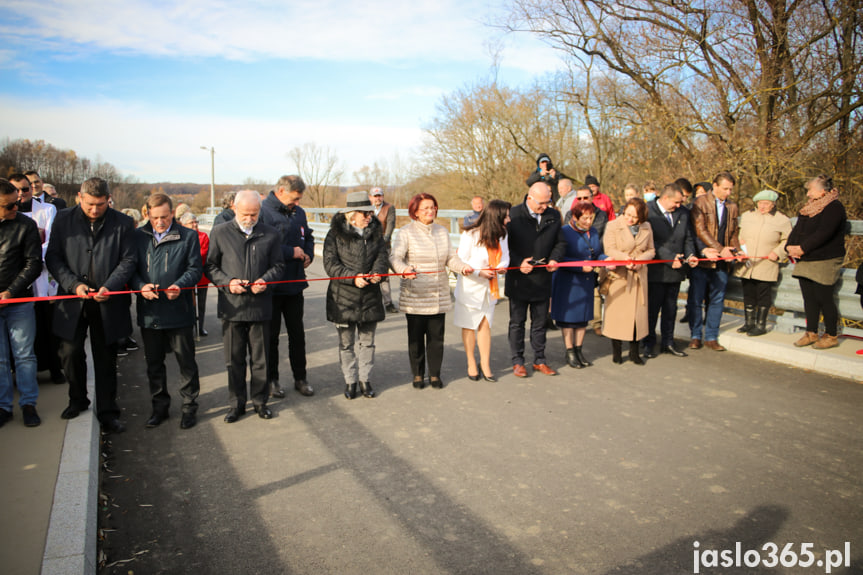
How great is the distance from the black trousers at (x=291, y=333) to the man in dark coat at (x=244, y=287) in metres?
0.55

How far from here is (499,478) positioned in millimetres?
4148

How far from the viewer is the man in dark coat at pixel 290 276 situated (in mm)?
5961

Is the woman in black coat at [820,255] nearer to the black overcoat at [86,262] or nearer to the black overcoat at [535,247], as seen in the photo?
the black overcoat at [535,247]

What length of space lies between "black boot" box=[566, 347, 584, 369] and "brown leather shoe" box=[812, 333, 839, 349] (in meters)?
2.70

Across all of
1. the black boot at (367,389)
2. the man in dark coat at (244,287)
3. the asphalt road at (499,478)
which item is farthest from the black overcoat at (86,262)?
the black boot at (367,389)

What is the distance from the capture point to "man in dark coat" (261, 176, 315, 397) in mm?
5961

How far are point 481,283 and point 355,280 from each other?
4.83 ft

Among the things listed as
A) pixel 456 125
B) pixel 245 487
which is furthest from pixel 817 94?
pixel 456 125

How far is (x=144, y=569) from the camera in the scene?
3232mm

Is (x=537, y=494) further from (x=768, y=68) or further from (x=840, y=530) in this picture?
(x=768, y=68)

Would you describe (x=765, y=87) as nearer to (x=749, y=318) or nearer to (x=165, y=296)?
(x=749, y=318)

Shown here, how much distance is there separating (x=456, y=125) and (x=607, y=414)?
2352 centimetres

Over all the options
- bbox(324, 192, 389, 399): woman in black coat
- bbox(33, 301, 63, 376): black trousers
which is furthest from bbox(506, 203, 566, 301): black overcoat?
bbox(33, 301, 63, 376): black trousers

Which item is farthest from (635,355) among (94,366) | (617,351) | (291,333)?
(94,366)
